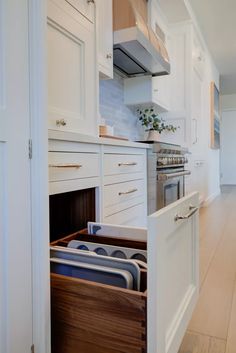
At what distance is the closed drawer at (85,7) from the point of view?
1.36m

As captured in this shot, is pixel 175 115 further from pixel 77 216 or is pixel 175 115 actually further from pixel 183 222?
pixel 183 222

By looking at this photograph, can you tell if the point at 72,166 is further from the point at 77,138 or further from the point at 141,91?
the point at 141,91

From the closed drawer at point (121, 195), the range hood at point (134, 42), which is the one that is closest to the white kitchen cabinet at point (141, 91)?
the range hood at point (134, 42)

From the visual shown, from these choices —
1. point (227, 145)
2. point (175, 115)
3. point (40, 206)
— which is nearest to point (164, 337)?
point (40, 206)

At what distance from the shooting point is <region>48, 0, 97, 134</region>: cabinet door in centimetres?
119

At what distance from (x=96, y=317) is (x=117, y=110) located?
7.54 ft

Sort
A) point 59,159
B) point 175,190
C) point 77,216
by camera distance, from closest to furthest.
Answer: point 59,159
point 77,216
point 175,190

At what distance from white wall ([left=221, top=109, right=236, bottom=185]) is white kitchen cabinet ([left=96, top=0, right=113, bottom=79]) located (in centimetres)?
672

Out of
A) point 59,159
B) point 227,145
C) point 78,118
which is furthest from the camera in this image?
point 227,145

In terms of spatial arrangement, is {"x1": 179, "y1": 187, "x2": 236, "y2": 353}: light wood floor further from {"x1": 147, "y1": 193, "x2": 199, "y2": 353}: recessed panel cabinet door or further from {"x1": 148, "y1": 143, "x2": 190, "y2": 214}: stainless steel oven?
{"x1": 148, "y1": 143, "x2": 190, "y2": 214}: stainless steel oven

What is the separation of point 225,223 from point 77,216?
246 centimetres

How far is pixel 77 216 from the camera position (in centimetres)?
149

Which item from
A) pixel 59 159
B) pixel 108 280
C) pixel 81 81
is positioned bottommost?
pixel 108 280

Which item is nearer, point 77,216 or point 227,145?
point 77,216
